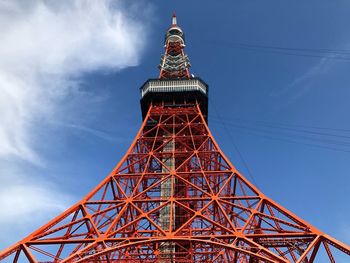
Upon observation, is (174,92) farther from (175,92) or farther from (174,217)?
(174,217)

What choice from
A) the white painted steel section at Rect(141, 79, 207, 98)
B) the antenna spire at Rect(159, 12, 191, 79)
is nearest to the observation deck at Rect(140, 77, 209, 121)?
the white painted steel section at Rect(141, 79, 207, 98)

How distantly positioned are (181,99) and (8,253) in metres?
11.9

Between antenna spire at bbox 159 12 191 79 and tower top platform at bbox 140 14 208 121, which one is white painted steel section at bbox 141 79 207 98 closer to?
tower top platform at bbox 140 14 208 121

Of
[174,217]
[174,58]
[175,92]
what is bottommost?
[174,217]

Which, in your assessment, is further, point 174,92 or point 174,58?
point 174,58

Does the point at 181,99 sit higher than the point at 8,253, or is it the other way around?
the point at 181,99

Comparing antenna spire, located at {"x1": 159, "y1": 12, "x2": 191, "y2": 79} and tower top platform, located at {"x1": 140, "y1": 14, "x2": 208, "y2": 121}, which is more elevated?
antenna spire, located at {"x1": 159, "y1": 12, "x2": 191, "y2": 79}

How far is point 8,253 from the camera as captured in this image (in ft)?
41.2

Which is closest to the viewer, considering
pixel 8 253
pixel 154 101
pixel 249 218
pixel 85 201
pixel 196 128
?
pixel 8 253

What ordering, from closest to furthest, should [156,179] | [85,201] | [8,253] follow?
[8,253] → [85,201] → [156,179]

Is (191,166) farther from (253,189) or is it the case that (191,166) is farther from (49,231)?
(49,231)

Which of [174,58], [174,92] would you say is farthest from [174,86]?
[174,58]

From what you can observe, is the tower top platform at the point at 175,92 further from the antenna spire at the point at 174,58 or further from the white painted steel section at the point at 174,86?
the antenna spire at the point at 174,58

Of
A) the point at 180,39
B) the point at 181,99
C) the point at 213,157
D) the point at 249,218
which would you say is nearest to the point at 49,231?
the point at 249,218
